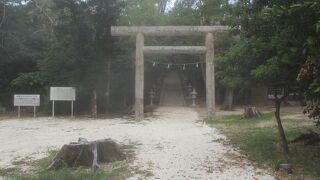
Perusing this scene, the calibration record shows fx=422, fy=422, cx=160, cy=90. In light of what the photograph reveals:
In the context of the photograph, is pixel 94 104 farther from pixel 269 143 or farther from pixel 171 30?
pixel 269 143

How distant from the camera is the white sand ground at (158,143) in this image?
8297mm

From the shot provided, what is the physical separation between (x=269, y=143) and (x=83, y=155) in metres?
5.02

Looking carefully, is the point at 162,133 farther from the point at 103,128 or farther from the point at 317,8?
the point at 317,8

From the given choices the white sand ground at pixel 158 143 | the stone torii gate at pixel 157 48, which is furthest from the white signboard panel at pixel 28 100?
the stone torii gate at pixel 157 48

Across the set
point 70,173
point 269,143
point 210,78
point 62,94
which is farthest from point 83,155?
point 62,94

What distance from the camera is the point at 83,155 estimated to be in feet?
28.6

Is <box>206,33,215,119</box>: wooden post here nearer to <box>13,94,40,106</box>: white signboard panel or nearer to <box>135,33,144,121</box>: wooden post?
<box>135,33,144,121</box>: wooden post

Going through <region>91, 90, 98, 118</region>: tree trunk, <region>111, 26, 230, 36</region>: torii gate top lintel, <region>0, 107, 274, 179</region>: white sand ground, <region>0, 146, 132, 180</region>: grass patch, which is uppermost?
<region>111, 26, 230, 36</region>: torii gate top lintel

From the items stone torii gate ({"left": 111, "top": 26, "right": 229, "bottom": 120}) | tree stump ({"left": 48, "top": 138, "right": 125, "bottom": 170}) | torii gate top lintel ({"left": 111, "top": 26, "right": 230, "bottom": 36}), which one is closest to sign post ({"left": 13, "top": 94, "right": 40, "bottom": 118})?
stone torii gate ({"left": 111, "top": 26, "right": 229, "bottom": 120})

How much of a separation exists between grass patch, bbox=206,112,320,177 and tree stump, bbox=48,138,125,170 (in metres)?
3.22

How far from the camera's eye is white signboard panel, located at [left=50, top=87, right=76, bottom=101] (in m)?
20.4

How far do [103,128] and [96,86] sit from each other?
601 centimetres

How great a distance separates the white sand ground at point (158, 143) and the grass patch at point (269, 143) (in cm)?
39

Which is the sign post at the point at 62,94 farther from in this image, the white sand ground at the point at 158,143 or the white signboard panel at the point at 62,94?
the white sand ground at the point at 158,143
